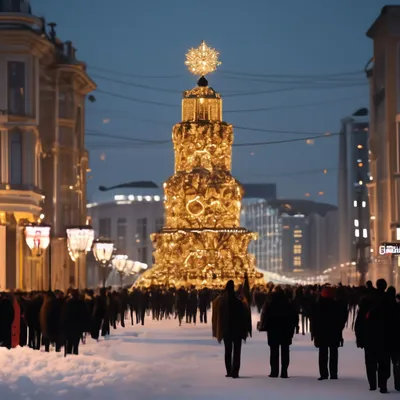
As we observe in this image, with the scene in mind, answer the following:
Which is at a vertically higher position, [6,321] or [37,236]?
[37,236]

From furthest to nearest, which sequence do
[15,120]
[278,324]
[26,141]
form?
[26,141]
[15,120]
[278,324]

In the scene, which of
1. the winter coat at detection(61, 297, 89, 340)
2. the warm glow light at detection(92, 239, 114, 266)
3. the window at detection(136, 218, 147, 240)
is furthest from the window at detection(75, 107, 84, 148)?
the window at detection(136, 218, 147, 240)

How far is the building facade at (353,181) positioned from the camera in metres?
174

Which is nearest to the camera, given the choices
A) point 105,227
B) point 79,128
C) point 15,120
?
point 15,120

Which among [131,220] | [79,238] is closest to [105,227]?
[131,220]

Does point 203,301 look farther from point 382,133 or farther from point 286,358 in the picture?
point 382,133

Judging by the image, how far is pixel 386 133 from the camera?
92500 mm

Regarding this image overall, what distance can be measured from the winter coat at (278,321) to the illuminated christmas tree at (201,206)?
52163mm

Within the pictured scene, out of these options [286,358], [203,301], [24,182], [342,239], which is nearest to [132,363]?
[286,358]

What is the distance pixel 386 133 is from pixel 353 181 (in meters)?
90.8

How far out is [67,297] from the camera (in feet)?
101

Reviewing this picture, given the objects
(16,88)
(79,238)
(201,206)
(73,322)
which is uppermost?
(16,88)

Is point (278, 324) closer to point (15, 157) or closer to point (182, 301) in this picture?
point (182, 301)

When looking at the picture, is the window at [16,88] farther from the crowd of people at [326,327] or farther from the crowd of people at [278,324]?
the crowd of people at [326,327]
